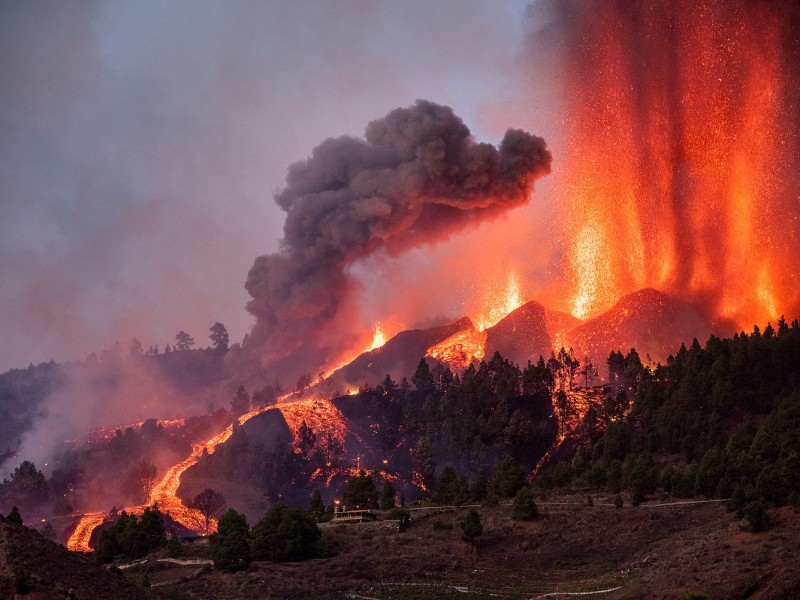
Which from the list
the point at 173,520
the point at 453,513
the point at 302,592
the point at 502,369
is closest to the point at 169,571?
the point at 302,592

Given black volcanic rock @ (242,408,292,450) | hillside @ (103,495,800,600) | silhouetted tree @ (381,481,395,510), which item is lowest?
hillside @ (103,495,800,600)

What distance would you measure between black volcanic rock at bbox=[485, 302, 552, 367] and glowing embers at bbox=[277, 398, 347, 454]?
38.3 m

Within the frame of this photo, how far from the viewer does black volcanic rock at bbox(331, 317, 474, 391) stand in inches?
7062

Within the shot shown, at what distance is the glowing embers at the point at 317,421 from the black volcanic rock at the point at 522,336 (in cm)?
3831

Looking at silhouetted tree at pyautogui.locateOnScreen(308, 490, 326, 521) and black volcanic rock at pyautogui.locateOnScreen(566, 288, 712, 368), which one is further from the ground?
black volcanic rock at pyautogui.locateOnScreen(566, 288, 712, 368)

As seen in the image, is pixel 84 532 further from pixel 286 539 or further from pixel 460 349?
pixel 460 349

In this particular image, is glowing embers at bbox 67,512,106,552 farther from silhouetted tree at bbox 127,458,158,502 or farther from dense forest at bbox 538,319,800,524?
dense forest at bbox 538,319,800,524

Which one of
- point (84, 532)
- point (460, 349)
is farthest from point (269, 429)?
point (460, 349)

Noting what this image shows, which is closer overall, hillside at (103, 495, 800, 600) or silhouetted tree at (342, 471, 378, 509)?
hillside at (103, 495, 800, 600)

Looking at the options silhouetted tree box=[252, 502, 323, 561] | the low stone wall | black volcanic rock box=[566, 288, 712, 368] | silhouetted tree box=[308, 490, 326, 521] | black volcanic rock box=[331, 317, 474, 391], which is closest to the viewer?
silhouetted tree box=[252, 502, 323, 561]

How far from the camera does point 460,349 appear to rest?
6964 inches

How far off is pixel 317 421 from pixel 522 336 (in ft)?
159

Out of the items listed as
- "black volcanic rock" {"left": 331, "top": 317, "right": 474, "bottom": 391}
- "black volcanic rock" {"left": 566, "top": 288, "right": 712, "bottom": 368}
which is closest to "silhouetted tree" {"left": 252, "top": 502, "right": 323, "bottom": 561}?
"black volcanic rock" {"left": 566, "top": 288, "right": 712, "bottom": 368}

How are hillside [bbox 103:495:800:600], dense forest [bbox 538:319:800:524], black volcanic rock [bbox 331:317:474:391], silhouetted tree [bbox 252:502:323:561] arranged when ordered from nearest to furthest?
hillside [bbox 103:495:800:600] → silhouetted tree [bbox 252:502:323:561] → dense forest [bbox 538:319:800:524] → black volcanic rock [bbox 331:317:474:391]
